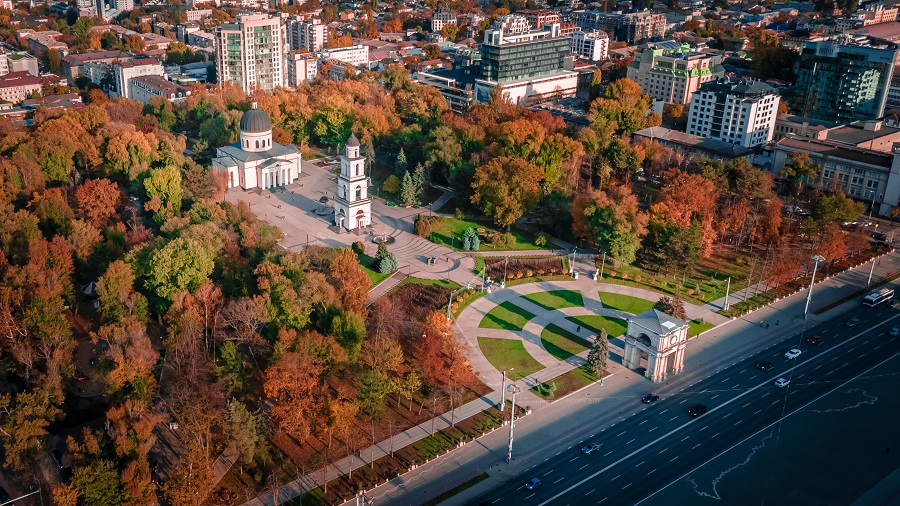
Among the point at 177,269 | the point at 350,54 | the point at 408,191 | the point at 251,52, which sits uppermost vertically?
the point at 251,52

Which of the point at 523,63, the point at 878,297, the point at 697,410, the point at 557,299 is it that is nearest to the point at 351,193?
the point at 557,299

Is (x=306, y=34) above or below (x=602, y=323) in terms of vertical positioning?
above

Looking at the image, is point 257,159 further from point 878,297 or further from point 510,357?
point 878,297

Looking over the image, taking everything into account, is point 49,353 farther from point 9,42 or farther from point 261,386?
point 9,42

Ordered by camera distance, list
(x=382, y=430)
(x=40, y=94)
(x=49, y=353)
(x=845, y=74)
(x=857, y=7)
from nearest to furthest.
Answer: (x=382, y=430)
(x=49, y=353)
(x=845, y=74)
(x=40, y=94)
(x=857, y=7)

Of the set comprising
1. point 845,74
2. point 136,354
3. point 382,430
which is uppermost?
point 845,74

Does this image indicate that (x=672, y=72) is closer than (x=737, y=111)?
No

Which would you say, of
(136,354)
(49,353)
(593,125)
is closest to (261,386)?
(136,354)

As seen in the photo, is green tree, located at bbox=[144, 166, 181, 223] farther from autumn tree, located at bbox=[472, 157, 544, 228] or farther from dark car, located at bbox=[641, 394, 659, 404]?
dark car, located at bbox=[641, 394, 659, 404]
